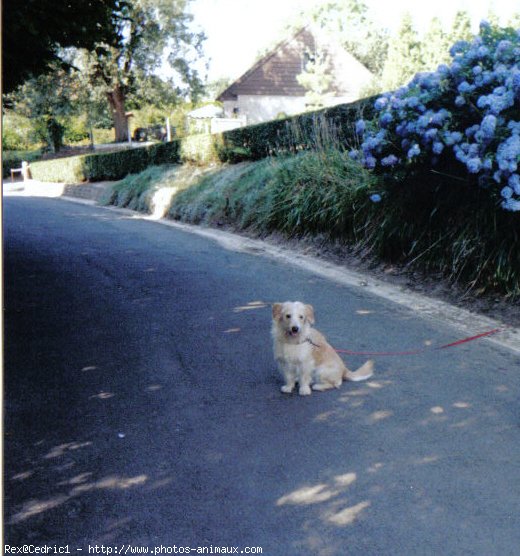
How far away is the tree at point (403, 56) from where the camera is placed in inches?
1362

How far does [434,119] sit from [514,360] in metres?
3.36

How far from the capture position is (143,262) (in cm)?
1092

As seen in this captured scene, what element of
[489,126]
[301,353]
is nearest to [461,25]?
[489,126]

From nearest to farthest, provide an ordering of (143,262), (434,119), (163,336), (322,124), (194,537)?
1. (194,537)
2. (163,336)
3. (434,119)
4. (143,262)
5. (322,124)

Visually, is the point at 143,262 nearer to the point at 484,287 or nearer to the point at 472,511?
the point at 484,287

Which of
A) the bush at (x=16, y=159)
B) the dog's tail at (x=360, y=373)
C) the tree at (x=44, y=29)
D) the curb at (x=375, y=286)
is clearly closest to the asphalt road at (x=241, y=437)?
the dog's tail at (x=360, y=373)

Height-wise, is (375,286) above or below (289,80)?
below

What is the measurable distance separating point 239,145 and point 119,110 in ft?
84.4

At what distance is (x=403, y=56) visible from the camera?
116 ft

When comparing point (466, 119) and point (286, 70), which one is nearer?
point (466, 119)

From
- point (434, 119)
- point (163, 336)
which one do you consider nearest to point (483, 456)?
point (163, 336)

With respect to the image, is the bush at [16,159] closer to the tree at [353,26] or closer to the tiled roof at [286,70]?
the tiled roof at [286,70]

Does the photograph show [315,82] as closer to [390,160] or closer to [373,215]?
[373,215]

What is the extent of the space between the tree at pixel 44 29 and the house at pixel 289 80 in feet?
94.4
